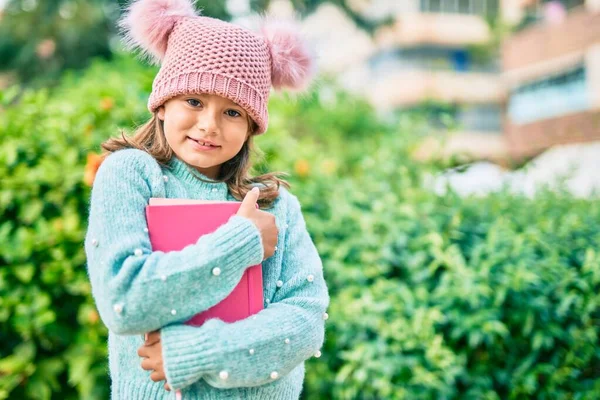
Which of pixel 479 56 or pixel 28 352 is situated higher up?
pixel 28 352

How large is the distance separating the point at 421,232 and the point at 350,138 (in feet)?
15.8

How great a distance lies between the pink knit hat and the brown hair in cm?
8

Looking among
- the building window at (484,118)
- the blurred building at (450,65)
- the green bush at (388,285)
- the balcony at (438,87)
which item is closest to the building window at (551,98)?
the balcony at (438,87)

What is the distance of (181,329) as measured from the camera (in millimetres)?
1478

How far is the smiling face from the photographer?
1670 mm

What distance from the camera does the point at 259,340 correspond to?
1.52 m

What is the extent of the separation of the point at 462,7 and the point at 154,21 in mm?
25979

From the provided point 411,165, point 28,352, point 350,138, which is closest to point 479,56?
point 350,138

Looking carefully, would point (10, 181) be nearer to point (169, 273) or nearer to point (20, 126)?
point (20, 126)

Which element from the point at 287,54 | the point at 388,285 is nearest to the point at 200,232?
the point at 287,54

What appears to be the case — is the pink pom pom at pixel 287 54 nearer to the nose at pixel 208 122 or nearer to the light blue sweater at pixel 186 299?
the nose at pixel 208 122

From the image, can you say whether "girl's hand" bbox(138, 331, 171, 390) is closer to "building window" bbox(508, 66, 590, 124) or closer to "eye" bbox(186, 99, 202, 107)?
"eye" bbox(186, 99, 202, 107)

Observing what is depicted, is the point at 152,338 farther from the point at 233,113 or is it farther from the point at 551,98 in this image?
the point at 551,98

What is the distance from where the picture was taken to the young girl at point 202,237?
4.78 ft
